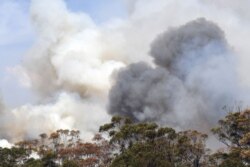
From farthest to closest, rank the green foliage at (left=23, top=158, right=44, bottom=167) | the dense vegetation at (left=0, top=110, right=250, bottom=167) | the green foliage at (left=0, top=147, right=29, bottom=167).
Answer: the green foliage at (left=0, top=147, right=29, bottom=167) < the green foliage at (left=23, top=158, right=44, bottom=167) < the dense vegetation at (left=0, top=110, right=250, bottom=167)

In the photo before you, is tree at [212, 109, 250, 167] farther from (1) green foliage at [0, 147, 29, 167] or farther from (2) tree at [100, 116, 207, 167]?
(1) green foliage at [0, 147, 29, 167]

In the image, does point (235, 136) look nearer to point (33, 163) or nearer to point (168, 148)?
point (168, 148)

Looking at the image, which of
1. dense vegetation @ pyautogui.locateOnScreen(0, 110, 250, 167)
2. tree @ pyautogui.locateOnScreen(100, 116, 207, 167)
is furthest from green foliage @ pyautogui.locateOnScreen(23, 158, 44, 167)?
tree @ pyautogui.locateOnScreen(100, 116, 207, 167)

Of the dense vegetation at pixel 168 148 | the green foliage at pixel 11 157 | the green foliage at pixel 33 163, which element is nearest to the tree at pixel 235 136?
the dense vegetation at pixel 168 148

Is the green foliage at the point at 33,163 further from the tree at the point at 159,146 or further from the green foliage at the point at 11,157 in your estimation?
the tree at the point at 159,146

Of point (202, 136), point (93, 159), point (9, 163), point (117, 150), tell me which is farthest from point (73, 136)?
point (202, 136)

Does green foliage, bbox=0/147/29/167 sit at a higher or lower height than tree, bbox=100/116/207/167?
higher

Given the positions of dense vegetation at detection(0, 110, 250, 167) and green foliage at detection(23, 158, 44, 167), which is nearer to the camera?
dense vegetation at detection(0, 110, 250, 167)

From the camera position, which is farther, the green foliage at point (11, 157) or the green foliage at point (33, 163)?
the green foliage at point (11, 157)

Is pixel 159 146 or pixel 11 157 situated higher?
pixel 11 157

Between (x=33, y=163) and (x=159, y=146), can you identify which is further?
(x=33, y=163)

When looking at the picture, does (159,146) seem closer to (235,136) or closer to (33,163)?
(235,136)

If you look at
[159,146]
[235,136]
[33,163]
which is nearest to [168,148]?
[159,146]

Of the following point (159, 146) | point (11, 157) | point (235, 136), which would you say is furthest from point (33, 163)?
point (235, 136)
